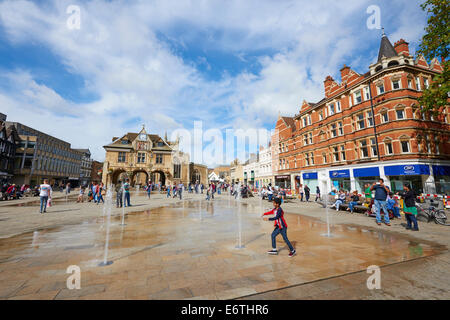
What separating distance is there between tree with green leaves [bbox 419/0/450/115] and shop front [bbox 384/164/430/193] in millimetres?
6207

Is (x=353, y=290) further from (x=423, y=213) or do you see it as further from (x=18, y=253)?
(x=423, y=213)

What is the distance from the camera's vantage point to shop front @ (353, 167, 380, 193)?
778 inches

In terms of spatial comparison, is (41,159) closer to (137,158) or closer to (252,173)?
(137,158)

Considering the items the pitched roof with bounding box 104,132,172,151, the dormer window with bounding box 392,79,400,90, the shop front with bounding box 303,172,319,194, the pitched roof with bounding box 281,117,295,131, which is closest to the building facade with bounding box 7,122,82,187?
the pitched roof with bounding box 104,132,172,151

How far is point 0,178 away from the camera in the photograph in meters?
37.6

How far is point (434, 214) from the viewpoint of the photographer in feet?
30.5

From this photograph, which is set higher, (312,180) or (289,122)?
(289,122)

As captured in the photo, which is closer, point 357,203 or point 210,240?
point 210,240

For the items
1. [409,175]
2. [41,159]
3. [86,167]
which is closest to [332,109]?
[409,175]

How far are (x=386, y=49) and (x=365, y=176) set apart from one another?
534 inches

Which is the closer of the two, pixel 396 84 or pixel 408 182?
pixel 408 182

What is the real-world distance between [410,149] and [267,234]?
18.7 metres

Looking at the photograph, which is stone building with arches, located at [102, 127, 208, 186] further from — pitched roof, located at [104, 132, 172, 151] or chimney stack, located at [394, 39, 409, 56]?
chimney stack, located at [394, 39, 409, 56]

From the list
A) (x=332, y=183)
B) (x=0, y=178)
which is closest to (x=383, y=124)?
(x=332, y=183)
